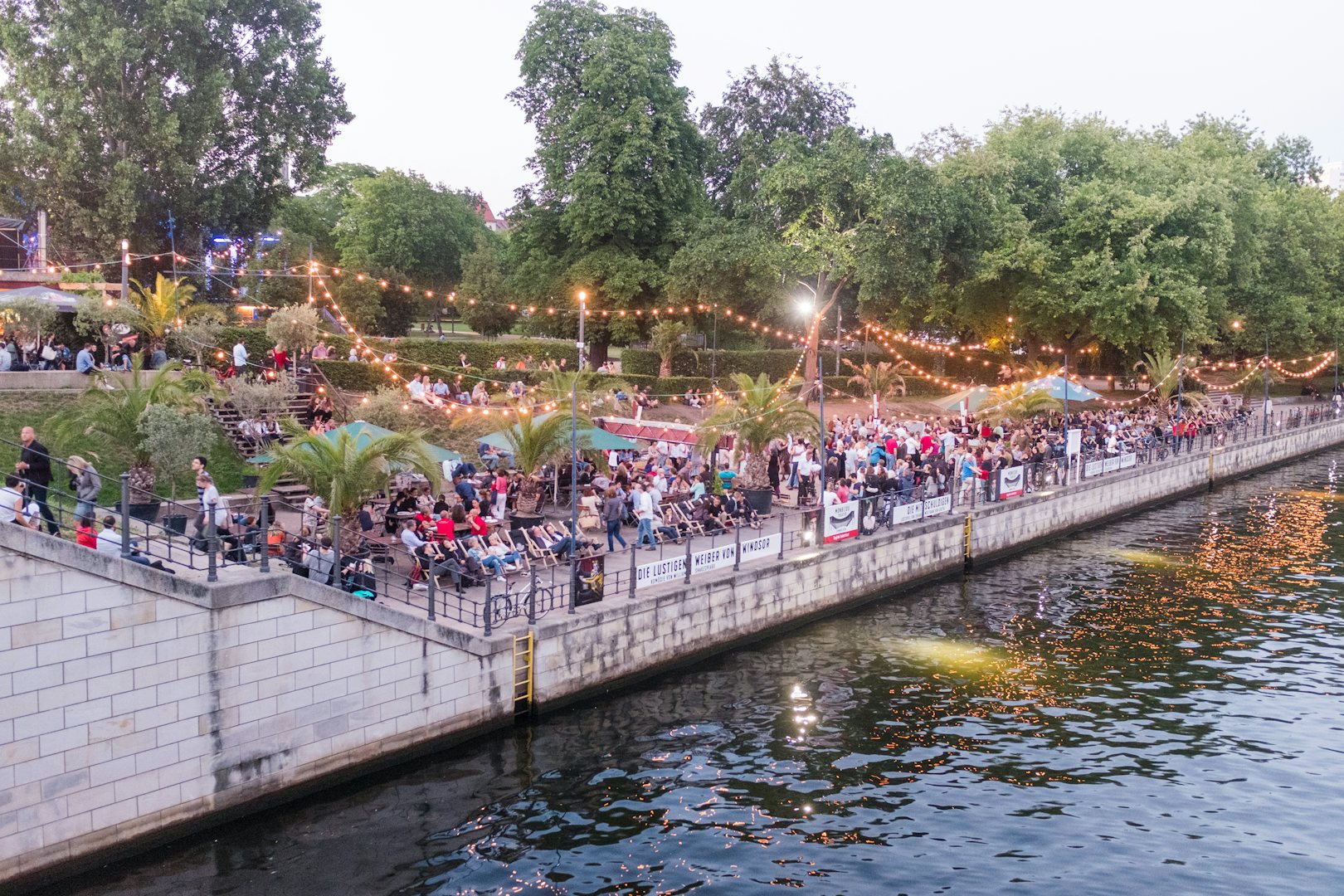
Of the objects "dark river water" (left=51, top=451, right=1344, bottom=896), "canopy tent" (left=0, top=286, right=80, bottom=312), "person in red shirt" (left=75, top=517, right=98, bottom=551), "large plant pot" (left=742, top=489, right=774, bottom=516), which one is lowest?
"dark river water" (left=51, top=451, right=1344, bottom=896)

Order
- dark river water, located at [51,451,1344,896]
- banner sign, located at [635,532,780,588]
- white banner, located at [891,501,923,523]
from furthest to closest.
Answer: white banner, located at [891,501,923,523]
banner sign, located at [635,532,780,588]
dark river water, located at [51,451,1344,896]

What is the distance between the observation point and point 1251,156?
6278cm

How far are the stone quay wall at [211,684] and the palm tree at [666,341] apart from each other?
26375 mm

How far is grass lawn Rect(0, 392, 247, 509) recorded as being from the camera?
70.9 feet

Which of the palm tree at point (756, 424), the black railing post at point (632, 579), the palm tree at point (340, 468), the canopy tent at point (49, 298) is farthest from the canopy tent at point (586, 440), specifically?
the canopy tent at point (49, 298)

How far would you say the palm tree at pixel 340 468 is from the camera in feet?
58.3

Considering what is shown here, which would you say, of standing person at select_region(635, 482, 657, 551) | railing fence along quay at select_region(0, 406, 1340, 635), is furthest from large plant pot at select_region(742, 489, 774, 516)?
standing person at select_region(635, 482, 657, 551)

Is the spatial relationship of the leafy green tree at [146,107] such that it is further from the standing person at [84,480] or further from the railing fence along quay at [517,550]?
the standing person at [84,480]

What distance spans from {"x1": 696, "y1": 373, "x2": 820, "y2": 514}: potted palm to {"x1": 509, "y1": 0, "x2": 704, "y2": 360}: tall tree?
1854cm

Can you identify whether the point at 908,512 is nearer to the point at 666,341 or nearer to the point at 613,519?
the point at 613,519

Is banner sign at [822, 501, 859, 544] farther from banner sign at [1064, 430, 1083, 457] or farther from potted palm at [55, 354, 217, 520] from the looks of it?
potted palm at [55, 354, 217, 520]

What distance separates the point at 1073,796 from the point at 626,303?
34392 millimetres

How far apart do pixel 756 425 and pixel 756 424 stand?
37mm

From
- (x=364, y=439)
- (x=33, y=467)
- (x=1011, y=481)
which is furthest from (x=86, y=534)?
(x=1011, y=481)
